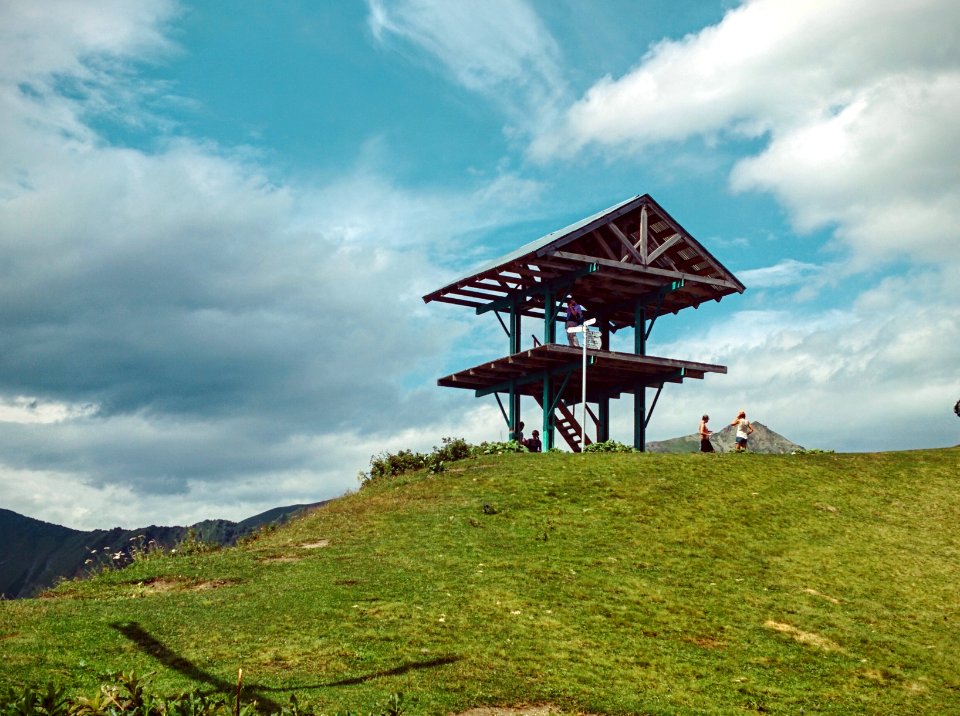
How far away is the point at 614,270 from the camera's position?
1630 inches

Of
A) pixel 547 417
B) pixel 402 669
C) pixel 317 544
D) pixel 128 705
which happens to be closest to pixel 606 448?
pixel 547 417

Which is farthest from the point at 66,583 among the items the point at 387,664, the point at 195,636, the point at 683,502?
the point at 683,502

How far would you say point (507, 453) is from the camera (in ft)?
123

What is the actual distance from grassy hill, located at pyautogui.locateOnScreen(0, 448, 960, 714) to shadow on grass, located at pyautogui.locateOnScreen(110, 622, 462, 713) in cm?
6

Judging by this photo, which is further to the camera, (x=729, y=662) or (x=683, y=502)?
(x=683, y=502)

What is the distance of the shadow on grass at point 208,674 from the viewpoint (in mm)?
15352

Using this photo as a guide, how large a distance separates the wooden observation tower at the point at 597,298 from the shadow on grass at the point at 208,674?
22504mm

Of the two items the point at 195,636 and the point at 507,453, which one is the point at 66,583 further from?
the point at 507,453

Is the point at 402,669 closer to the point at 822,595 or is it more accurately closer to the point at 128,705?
the point at 128,705

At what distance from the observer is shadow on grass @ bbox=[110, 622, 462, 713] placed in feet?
50.4

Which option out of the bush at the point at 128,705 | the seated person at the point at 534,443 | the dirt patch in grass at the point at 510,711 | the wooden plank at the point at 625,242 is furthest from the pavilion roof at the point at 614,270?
the bush at the point at 128,705

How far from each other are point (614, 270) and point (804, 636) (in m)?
22.7

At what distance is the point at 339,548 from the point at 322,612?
19.3ft

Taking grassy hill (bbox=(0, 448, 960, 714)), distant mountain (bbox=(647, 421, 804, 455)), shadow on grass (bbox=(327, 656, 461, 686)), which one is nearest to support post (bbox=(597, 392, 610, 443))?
grassy hill (bbox=(0, 448, 960, 714))
